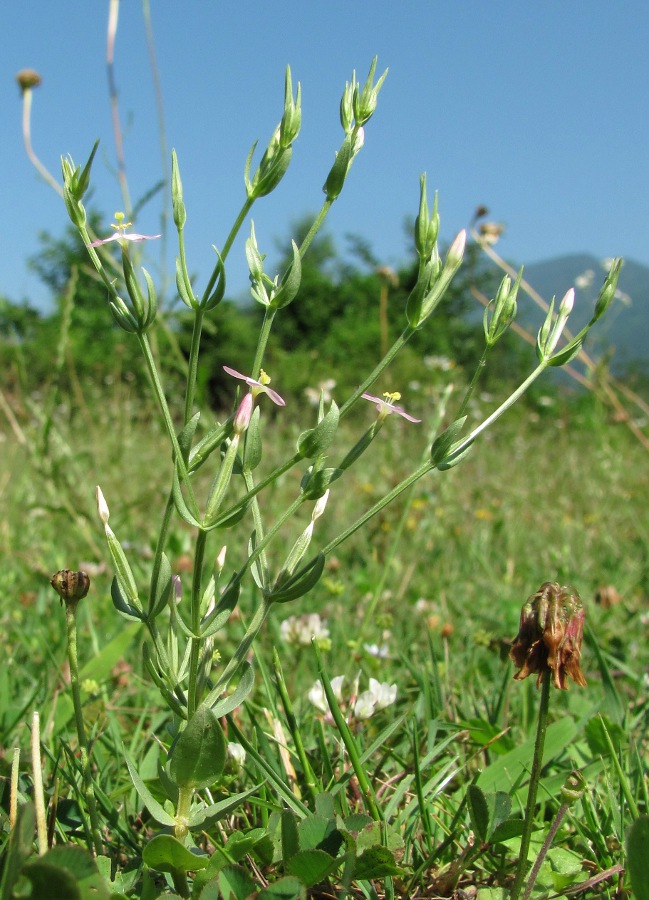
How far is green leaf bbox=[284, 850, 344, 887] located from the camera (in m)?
0.80

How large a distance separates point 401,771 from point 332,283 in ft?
59.1

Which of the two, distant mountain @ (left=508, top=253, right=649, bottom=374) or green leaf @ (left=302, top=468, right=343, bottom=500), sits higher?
distant mountain @ (left=508, top=253, right=649, bottom=374)

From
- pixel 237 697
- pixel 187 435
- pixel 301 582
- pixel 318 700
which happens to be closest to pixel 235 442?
pixel 187 435

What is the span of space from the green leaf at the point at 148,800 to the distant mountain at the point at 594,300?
2.27ft

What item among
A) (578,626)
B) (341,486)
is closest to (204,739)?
(578,626)

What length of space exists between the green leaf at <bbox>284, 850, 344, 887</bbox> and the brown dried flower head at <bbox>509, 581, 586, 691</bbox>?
262mm

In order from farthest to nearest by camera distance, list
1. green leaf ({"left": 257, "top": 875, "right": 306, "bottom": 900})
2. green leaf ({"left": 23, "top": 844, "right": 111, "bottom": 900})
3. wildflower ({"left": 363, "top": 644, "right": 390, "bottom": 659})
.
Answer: wildflower ({"left": 363, "top": 644, "right": 390, "bottom": 659})
green leaf ({"left": 257, "top": 875, "right": 306, "bottom": 900})
green leaf ({"left": 23, "top": 844, "right": 111, "bottom": 900})

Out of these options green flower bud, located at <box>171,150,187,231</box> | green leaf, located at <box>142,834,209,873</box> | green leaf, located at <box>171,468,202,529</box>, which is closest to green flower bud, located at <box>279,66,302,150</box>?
green flower bud, located at <box>171,150,187,231</box>

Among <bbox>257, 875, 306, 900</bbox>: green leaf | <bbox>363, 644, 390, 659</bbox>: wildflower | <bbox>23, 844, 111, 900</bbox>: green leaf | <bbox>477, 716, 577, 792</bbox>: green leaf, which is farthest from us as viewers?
<bbox>363, 644, 390, 659</bbox>: wildflower

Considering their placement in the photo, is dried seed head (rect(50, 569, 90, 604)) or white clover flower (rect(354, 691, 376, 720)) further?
white clover flower (rect(354, 691, 376, 720))

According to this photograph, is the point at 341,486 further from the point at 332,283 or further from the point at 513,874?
the point at 332,283

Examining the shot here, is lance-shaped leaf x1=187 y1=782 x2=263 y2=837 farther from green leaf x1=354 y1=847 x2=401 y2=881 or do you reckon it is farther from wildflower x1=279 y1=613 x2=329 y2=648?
wildflower x1=279 y1=613 x2=329 y2=648

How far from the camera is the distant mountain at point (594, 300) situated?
3389 mm

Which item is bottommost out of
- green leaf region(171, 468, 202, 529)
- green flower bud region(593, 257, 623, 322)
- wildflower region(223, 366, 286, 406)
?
green leaf region(171, 468, 202, 529)
